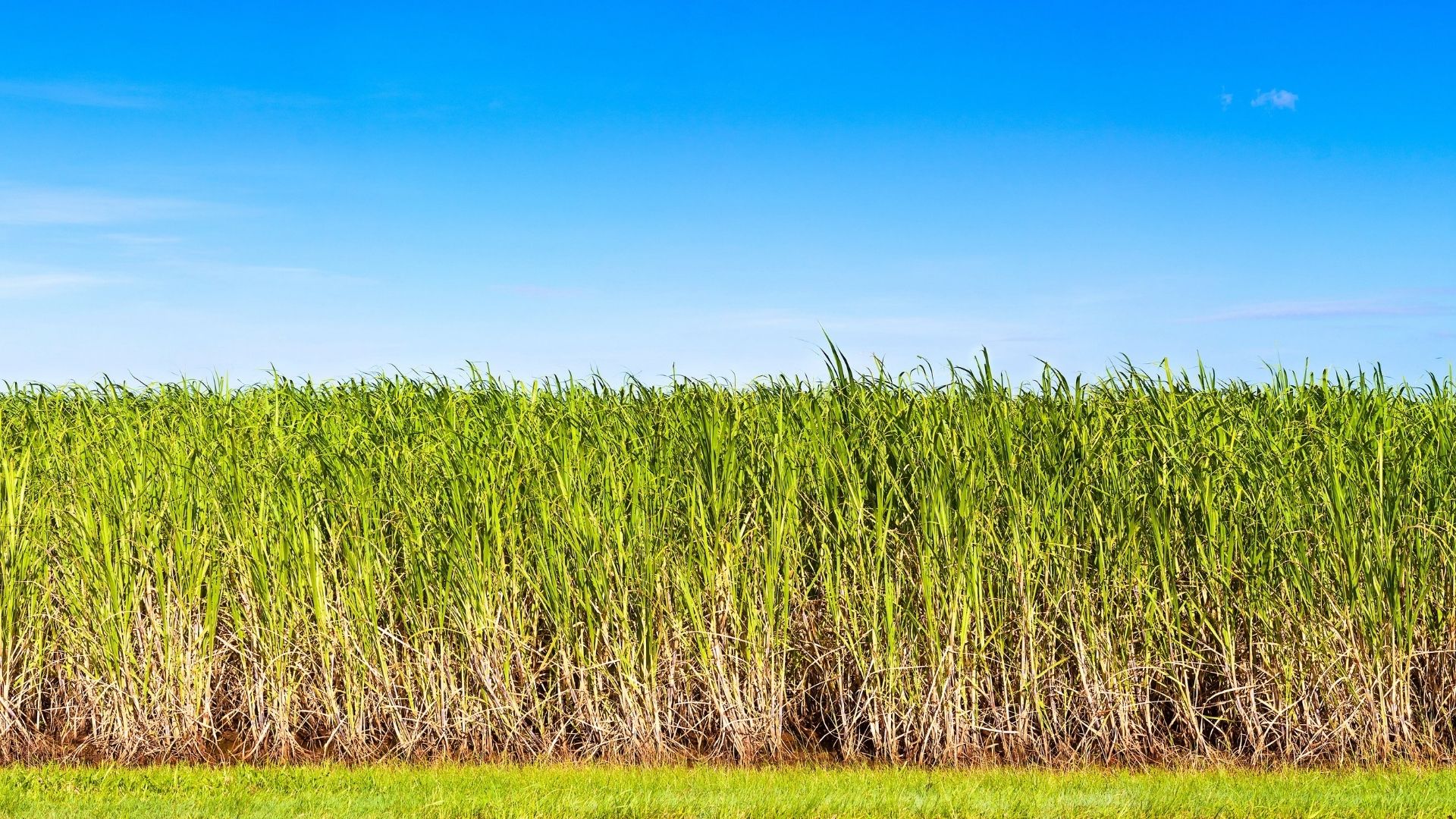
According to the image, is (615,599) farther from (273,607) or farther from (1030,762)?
(1030,762)

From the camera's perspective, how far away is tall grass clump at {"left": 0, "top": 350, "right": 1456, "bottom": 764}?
527 cm

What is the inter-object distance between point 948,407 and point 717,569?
4.39 ft

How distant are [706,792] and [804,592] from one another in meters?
1.02

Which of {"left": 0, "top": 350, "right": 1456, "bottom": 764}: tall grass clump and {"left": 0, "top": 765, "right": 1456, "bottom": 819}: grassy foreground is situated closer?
{"left": 0, "top": 765, "right": 1456, "bottom": 819}: grassy foreground

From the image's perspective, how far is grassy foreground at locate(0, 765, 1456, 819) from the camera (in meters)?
4.68

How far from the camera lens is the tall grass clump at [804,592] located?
5.27 metres

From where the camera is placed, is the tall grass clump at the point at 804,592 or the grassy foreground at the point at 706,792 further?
the tall grass clump at the point at 804,592

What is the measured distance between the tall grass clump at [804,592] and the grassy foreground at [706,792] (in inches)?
9.7

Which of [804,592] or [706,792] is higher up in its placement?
[804,592]

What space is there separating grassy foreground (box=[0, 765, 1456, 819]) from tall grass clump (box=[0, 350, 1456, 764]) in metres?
0.25

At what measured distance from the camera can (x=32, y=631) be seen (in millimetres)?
5773

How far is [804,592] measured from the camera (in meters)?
5.36

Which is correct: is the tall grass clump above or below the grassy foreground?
above

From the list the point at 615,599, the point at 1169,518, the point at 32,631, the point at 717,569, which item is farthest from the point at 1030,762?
the point at 32,631
